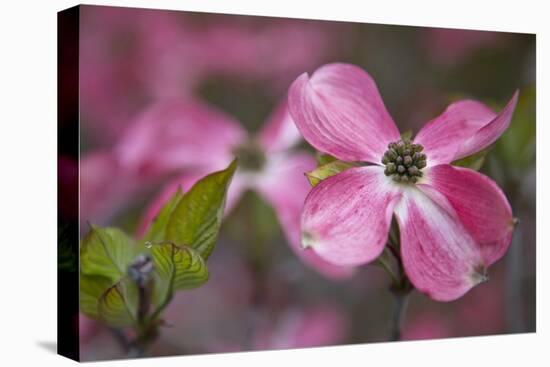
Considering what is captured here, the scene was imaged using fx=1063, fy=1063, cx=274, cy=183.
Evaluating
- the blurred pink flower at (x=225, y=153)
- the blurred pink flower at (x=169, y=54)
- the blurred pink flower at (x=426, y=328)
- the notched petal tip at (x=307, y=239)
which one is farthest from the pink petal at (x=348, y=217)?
the blurred pink flower at (x=426, y=328)

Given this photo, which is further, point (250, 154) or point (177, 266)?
point (250, 154)

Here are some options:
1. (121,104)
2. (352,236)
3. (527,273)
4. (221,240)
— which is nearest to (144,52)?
(121,104)

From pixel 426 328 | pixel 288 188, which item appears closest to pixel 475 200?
pixel 288 188

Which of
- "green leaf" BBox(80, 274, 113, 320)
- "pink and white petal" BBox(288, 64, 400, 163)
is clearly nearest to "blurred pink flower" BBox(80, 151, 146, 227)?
"green leaf" BBox(80, 274, 113, 320)

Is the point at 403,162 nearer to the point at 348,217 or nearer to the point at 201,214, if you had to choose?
the point at 348,217

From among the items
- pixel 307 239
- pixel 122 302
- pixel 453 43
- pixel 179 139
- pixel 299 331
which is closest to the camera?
pixel 122 302

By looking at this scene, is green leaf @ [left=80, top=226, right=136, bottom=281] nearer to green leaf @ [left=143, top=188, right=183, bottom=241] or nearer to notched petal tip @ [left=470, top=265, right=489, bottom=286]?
green leaf @ [left=143, top=188, right=183, bottom=241]

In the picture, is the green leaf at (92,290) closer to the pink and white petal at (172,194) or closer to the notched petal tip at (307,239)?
the pink and white petal at (172,194)
